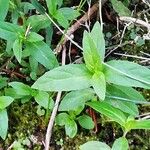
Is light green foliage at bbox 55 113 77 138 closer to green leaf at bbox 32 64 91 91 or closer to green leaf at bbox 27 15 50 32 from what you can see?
green leaf at bbox 32 64 91 91

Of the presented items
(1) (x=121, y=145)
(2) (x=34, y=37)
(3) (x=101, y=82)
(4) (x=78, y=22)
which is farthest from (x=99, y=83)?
(4) (x=78, y=22)

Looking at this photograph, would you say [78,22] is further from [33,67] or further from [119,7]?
[33,67]

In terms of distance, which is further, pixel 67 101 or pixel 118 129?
pixel 118 129

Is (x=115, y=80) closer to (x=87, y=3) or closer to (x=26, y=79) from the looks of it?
(x=26, y=79)

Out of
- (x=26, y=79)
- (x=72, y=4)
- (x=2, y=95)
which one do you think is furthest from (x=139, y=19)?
(x=2, y=95)

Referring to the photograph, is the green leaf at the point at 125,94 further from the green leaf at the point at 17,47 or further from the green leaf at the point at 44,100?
the green leaf at the point at 17,47

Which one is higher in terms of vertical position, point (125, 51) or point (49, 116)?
point (125, 51)
